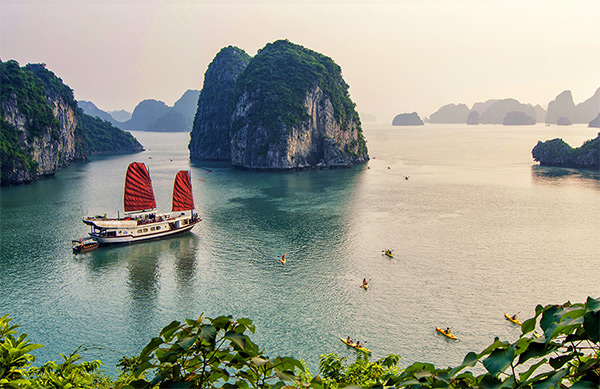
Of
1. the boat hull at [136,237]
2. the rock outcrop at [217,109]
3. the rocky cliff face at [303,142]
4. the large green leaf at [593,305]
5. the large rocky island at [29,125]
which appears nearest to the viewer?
the large green leaf at [593,305]

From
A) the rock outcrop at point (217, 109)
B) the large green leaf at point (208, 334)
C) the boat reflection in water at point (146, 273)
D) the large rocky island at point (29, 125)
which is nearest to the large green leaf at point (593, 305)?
the large green leaf at point (208, 334)

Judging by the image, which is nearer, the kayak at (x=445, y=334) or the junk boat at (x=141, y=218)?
the kayak at (x=445, y=334)

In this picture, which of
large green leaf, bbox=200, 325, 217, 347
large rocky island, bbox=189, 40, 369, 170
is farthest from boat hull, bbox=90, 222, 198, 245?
large rocky island, bbox=189, 40, 369, 170

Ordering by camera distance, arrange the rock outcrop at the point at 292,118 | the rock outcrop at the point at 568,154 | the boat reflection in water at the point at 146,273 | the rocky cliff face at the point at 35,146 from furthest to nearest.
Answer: the rock outcrop at the point at 292,118
the rock outcrop at the point at 568,154
the rocky cliff face at the point at 35,146
the boat reflection in water at the point at 146,273

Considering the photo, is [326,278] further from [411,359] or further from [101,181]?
[101,181]

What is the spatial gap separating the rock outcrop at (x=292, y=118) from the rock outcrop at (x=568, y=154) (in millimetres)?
44215

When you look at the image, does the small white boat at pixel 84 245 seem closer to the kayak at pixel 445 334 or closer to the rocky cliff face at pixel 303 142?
the kayak at pixel 445 334

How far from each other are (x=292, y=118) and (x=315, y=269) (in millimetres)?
67290

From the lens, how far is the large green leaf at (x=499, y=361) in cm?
274

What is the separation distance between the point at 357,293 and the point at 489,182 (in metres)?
55.6

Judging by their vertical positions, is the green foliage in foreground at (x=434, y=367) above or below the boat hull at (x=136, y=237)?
above

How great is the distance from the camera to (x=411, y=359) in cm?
2191

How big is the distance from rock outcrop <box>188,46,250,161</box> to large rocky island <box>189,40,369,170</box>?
18493 millimetres

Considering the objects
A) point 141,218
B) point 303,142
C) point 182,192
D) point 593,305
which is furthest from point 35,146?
point 593,305
